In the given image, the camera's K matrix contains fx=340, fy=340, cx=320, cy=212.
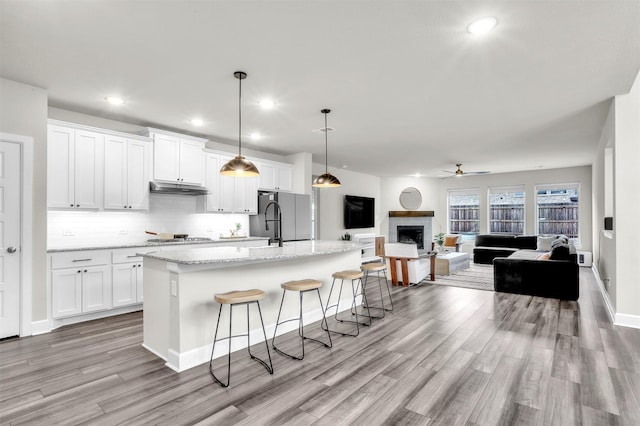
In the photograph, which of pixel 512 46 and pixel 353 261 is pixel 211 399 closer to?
pixel 353 261

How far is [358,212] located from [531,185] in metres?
4.95

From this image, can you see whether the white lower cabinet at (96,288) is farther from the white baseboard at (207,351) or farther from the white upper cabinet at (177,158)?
the white baseboard at (207,351)

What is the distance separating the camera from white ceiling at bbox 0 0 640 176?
92.7 inches

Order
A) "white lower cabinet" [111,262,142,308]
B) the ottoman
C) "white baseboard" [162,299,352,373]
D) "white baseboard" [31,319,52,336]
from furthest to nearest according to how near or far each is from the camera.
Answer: the ottoman < "white lower cabinet" [111,262,142,308] < "white baseboard" [31,319,52,336] < "white baseboard" [162,299,352,373]

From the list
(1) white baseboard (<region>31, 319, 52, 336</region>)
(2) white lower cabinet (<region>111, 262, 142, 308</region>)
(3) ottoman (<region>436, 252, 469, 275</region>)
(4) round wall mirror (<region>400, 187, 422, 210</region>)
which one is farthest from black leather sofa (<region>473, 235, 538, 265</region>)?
(1) white baseboard (<region>31, 319, 52, 336</region>)

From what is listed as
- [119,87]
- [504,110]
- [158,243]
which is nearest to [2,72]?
[119,87]

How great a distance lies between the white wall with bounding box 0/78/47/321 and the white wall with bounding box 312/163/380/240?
17.5 feet

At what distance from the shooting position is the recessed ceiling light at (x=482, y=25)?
7.92 ft

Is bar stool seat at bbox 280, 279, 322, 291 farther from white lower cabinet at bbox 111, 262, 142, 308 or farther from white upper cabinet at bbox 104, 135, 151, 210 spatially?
white upper cabinet at bbox 104, 135, 151, 210

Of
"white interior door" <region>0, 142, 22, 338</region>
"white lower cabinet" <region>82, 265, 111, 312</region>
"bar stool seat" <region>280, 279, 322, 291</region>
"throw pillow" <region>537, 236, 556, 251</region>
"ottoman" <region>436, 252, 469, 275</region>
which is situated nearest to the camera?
"bar stool seat" <region>280, 279, 322, 291</region>

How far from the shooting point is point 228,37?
2.66m

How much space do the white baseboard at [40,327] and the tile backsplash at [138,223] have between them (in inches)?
36.8

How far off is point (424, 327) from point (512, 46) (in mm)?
2895

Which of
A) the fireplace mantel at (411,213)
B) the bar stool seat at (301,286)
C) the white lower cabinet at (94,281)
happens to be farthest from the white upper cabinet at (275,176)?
the fireplace mantel at (411,213)
